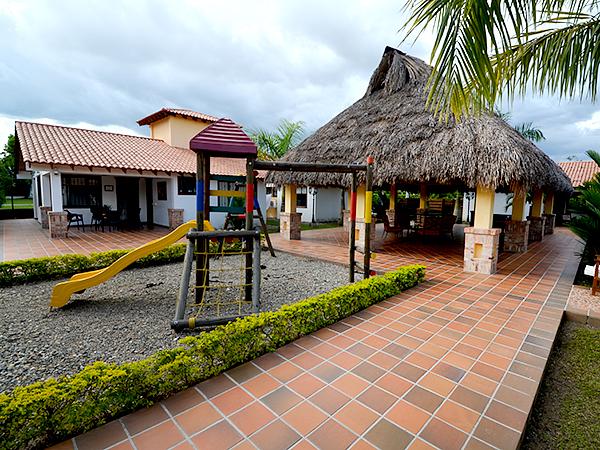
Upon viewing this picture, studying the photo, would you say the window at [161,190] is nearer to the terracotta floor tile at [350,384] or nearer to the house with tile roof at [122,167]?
the house with tile roof at [122,167]

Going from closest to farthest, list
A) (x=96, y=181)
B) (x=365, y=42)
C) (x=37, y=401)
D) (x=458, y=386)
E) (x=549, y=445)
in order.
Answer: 1. (x=37, y=401)
2. (x=549, y=445)
3. (x=458, y=386)
4. (x=365, y=42)
5. (x=96, y=181)

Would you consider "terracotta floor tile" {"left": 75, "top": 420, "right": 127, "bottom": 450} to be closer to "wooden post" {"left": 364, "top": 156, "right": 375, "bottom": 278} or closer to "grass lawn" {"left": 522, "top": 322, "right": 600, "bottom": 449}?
"grass lawn" {"left": 522, "top": 322, "right": 600, "bottom": 449}

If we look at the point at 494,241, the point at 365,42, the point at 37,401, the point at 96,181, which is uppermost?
the point at 365,42

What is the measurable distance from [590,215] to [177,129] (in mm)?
16262

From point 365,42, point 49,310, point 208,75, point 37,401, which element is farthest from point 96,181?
point 37,401

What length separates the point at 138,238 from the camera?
420 inches

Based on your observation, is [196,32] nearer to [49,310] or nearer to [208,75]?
[208,75]

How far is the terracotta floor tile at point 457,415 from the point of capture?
7.09 feet

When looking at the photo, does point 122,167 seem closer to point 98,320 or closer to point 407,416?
point 98,320

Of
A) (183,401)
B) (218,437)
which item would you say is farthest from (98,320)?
(218,437)

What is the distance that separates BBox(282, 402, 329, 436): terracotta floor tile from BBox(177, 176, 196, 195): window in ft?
40.7

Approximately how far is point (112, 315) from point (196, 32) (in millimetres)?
6383

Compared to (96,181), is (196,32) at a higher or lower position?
higher

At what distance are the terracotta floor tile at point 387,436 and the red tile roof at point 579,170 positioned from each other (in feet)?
76.7
